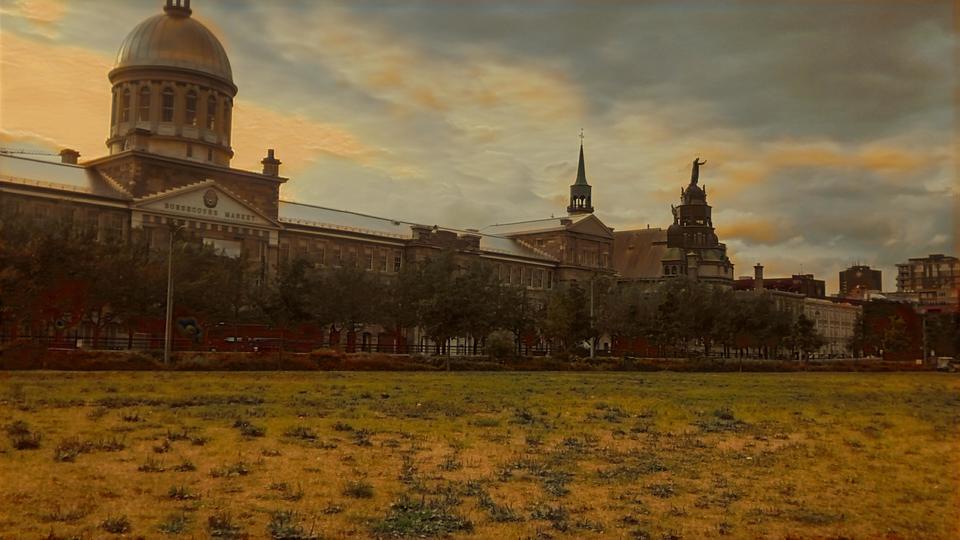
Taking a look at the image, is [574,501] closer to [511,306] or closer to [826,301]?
[511,306]

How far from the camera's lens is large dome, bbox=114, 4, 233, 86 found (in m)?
79.5

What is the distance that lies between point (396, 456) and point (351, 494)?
3.40 m

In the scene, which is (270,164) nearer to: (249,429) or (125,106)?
(125,106)

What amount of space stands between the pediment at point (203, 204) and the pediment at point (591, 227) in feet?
176

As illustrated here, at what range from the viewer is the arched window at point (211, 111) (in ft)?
268

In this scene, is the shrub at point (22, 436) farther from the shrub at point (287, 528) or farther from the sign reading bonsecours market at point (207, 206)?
the sign reading bonsecours market at point (207, 206)

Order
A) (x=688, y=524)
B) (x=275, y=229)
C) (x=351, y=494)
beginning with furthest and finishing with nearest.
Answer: (x=275, y=229), (x=351, y=494), (x=688, y=524)

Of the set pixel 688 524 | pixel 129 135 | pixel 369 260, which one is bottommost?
pixel 688 524

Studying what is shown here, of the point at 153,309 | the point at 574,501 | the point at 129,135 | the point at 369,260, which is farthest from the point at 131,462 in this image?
the point at 369,260

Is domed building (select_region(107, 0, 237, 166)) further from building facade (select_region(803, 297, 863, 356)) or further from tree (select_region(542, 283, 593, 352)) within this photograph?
building facade (select_region(803, 297, 863, 356))

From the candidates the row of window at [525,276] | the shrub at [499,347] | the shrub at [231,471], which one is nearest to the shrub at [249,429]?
the shrub at [231,471]

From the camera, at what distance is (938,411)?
30.0 metres

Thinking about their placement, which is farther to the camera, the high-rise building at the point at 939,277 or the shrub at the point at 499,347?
the shrub at the point at 499,347

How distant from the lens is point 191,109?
263 feet
